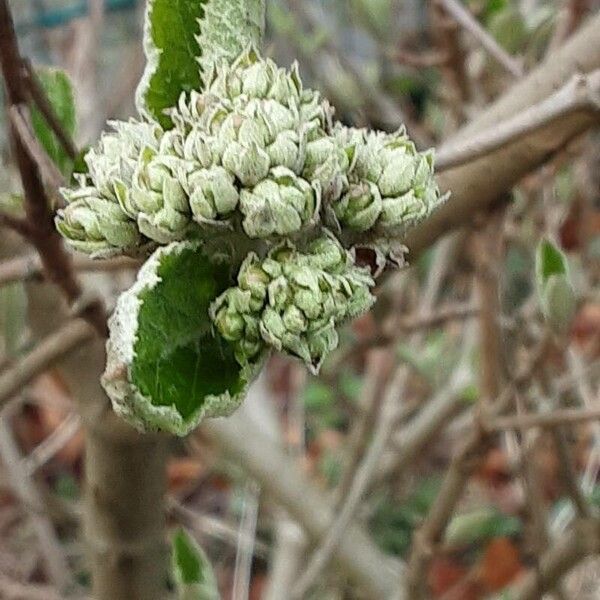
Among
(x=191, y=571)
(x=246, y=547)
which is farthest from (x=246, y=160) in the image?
(x=246, y=547)

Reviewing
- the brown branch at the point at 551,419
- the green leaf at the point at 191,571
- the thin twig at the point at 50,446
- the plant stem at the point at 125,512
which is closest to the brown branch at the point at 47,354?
the plant stem at the point at 125,512

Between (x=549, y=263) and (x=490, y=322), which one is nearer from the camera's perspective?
(x=549, y=263)

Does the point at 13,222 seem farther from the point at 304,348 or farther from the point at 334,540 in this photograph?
the point at 334,540

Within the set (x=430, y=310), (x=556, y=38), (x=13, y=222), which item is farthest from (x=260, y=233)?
(x=430, y=310)

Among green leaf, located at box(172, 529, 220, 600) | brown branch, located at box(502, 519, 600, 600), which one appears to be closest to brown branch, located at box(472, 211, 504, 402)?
brown branch, located at box(502, 519, 600, 600)

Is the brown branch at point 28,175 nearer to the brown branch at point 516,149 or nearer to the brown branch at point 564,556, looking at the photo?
the brown branch at point 516,149

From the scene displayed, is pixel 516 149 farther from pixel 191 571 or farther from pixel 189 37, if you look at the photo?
pixel 191 571
